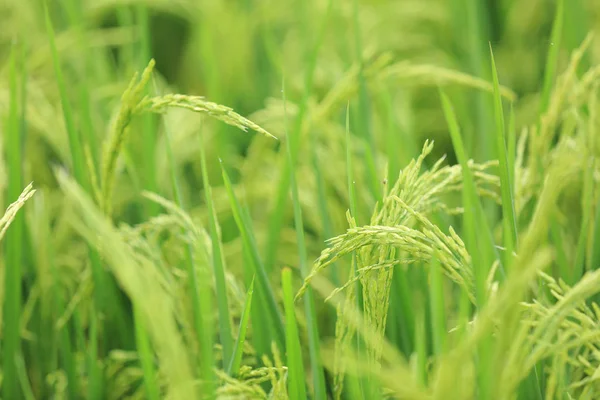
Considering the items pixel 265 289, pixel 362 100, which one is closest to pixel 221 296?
pixel 265 289

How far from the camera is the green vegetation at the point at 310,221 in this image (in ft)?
1.57

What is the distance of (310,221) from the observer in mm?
1025

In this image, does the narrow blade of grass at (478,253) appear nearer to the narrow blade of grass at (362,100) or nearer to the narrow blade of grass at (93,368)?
the narrow blade of grass at (362,100)

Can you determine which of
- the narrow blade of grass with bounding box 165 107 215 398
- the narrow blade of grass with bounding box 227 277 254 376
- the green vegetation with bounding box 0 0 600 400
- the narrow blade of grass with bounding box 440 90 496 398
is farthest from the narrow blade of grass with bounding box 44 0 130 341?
the narrow blade of grass with bounding box 440 90 496 398

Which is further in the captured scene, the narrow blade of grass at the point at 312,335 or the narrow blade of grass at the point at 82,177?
the narrow blade of grass at the point at 82,177

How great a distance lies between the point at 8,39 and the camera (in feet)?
4.74

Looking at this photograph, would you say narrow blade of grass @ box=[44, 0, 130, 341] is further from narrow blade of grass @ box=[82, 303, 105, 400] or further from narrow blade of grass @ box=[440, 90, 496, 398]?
narrow blade of grass @ box=[440, 90, 496, 398]

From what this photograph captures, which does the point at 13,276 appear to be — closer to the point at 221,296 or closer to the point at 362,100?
the point at 221,296

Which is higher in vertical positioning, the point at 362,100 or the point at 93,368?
the point at 362,100

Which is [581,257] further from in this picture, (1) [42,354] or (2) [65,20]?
(2) [65,20]

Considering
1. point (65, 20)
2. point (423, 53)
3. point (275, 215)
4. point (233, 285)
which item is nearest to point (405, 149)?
point (275, 215)

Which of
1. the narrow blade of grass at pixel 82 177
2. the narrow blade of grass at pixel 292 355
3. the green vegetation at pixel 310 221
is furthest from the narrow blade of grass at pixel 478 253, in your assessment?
the narrow blade of grass at pixel 82 177

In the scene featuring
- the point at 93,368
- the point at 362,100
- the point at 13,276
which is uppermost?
the point at 362,100

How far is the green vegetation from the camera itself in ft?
1.57
